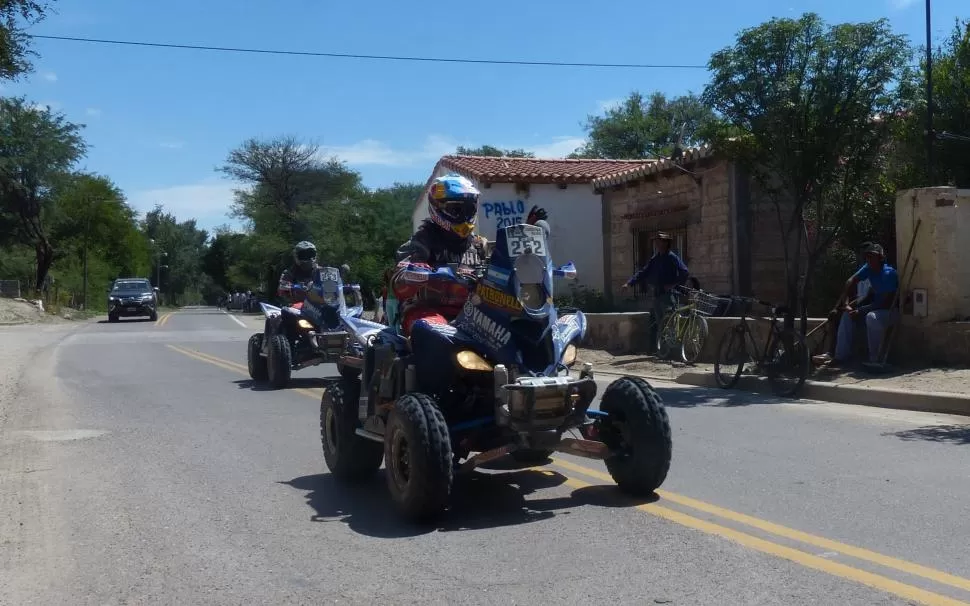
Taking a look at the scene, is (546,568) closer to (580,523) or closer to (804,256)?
(580,523)

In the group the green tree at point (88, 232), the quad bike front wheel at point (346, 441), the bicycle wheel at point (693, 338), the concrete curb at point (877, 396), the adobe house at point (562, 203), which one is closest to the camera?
the quad bike front wheel at point (346, 441)

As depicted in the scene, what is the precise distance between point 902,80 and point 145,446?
9.87m

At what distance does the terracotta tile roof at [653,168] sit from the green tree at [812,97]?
4740mm

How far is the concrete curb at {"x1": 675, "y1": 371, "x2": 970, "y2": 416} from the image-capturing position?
401 inches

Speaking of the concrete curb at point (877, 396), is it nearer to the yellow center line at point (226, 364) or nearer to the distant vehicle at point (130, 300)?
the yellow center line at point (226, 364)

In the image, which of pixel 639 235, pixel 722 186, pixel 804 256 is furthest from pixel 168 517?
pixel 639 235

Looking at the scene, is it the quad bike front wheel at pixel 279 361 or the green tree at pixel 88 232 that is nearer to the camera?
the quad bike front wheel at pixel 279 361

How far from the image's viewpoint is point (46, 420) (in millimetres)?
11109

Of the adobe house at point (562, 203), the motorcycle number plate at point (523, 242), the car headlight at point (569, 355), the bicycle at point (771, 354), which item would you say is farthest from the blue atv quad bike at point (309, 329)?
the adobe house at point (562, 203)

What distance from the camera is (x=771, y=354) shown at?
12.3 m

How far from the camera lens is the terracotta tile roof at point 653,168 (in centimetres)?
1939

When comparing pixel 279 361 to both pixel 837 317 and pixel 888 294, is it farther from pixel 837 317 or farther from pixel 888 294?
pixel 888 294

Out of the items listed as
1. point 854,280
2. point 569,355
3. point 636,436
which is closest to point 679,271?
point 854,280

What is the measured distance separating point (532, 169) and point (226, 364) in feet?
43.1
